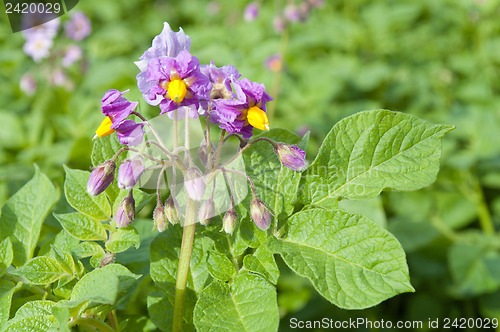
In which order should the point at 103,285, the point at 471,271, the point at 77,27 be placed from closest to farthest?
1. the point at 103,285
2. the point at 471,271
3. the point at 77,27

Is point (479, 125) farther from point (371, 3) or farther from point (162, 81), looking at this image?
point (162, 81)

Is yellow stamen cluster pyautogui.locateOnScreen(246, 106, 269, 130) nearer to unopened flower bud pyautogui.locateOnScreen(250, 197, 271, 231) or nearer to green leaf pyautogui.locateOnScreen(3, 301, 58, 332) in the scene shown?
unopened flower bud pyautogui.locateOnScreen(250, 197, 271, 231)

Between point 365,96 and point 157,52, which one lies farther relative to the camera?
point 365,96

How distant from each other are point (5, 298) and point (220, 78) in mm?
750

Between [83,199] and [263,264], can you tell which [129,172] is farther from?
[263,264]

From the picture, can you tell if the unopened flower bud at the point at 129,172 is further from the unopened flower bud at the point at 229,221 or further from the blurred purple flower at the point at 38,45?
the blurred purple flower at the point at 38,45

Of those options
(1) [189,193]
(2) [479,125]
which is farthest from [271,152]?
(2) [479,125]

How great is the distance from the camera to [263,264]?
1226 millimetres

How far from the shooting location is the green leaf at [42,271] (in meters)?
1.21

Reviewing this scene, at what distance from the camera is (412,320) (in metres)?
2.93

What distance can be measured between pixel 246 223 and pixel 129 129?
374 millimetres

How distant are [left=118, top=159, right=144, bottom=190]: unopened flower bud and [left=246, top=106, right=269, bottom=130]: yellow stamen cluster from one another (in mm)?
272

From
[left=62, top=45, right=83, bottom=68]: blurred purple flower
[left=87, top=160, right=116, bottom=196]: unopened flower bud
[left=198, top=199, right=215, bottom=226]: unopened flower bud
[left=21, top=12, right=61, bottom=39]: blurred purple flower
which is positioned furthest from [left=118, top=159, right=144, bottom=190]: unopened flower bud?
[left=62, top=45, right=83, bottom=68]: blurred purple flower

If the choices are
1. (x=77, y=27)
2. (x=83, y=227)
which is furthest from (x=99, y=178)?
(x=77, y=27)
